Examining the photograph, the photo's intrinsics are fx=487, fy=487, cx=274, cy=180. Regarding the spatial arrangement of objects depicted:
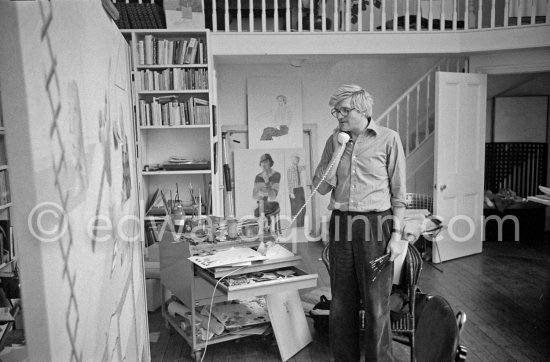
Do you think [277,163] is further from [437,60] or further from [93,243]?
[93,243]

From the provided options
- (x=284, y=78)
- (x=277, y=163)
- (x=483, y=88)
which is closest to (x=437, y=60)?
(x=483, y=88)

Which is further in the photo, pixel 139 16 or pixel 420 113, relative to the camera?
pixel 420 113

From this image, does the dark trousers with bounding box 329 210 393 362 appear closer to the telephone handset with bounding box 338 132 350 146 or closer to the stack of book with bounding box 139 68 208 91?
the telephone handset with bounding box 338 132 350 146

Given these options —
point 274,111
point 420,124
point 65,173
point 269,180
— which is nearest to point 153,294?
point 269,180

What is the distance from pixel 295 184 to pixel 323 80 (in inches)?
59.1

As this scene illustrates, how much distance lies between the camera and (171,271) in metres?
3.46

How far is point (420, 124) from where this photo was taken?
6812 mm

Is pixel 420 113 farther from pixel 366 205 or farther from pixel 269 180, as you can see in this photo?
pixel 366 205

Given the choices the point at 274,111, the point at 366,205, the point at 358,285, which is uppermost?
Result: the point at 274,111

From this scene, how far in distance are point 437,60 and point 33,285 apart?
6.72 metres

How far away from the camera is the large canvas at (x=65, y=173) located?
0.77 meters

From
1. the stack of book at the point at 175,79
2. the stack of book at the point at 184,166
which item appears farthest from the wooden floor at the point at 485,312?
the stack of book at the point at 175,79

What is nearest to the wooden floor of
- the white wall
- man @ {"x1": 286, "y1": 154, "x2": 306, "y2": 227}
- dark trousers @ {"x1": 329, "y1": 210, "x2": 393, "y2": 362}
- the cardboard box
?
the cardboard box

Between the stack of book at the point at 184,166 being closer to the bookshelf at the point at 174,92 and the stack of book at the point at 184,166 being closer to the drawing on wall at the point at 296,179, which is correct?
the bookshelf at the point at 174,92
